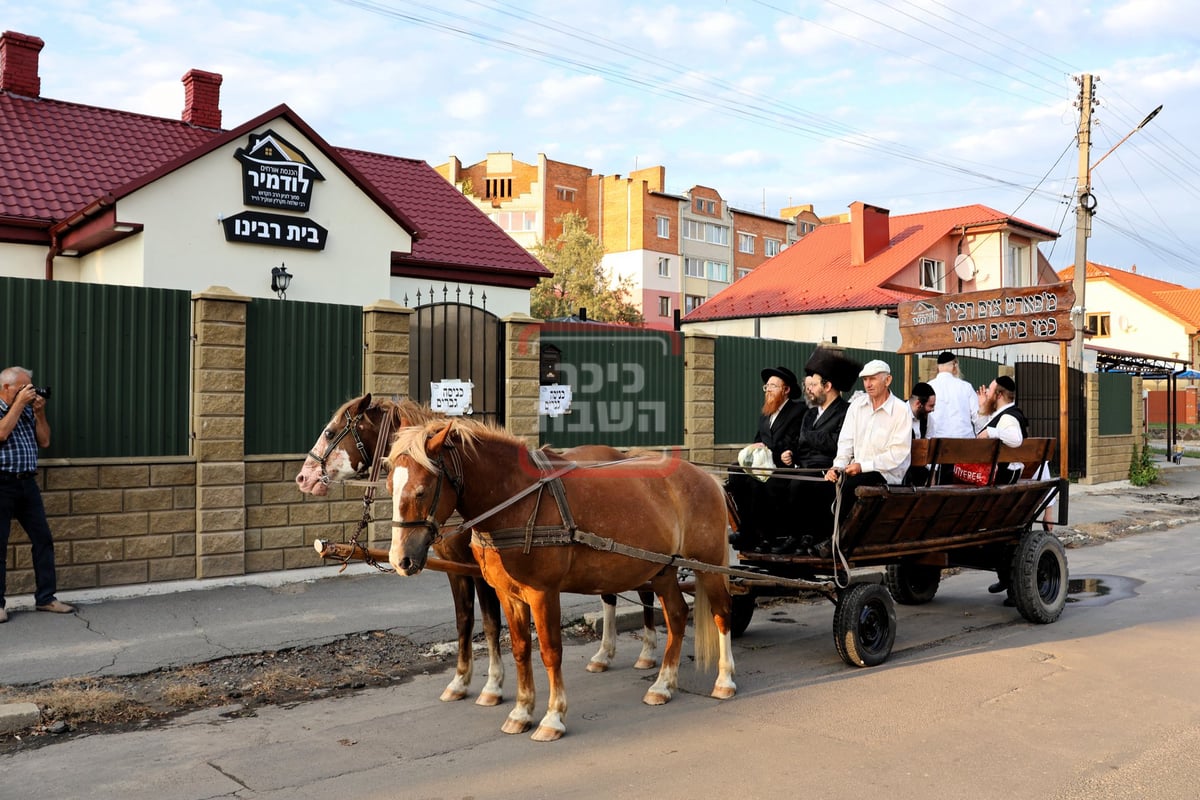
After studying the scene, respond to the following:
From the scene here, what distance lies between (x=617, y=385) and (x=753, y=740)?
771 centimetres

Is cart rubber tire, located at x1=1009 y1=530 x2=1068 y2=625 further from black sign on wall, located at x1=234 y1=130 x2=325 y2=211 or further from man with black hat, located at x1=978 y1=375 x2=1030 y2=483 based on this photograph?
black sign on wall, located at x1=234 y1=130 x2=325 y2=211

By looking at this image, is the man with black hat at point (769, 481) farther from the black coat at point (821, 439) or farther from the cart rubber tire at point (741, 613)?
the cart rubber tire at point (741, 613)

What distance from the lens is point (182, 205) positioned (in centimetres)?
1409

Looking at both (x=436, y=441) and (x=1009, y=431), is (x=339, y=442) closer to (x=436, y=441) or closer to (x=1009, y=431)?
(x=436, y=441)

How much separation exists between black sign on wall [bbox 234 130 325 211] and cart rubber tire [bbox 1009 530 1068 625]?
11.3m

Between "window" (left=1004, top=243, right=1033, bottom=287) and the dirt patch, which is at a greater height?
"window" (left=1004, top=243, right=1033, bottom=287)

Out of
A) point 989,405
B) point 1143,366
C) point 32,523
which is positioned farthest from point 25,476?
point 1143,366

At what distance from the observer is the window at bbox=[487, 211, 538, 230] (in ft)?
205

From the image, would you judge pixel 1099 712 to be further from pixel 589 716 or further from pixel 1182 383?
pixel 1182 383

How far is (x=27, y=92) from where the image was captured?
18.0 meters

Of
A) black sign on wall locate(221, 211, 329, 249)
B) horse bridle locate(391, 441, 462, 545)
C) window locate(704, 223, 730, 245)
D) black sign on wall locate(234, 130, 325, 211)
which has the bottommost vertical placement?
horse bridle locate(391, 441, 462, 545)

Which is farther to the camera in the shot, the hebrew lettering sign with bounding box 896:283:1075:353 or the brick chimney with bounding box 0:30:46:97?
the brick chimney with bounding box 0:30:46:97

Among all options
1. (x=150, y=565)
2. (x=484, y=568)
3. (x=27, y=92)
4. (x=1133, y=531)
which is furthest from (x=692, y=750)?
(x=27, y=92)

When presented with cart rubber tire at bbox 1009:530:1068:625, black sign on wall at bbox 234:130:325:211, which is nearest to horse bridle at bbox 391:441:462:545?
cart rubber tire at bbox 1009:530:1068:625
